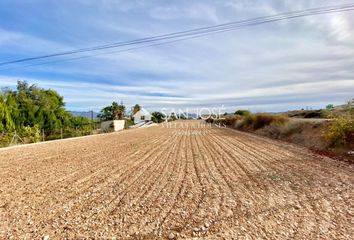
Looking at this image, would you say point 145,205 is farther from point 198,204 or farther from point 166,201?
point 198,204

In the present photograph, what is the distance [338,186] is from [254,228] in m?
3.12

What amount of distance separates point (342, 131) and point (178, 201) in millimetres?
9763

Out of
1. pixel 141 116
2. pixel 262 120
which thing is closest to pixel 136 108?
pixel 141 116

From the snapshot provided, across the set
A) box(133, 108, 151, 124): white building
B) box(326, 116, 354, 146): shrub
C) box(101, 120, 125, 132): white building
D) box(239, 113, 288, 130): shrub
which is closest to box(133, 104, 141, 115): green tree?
box(133, 108, 151, 124): white building

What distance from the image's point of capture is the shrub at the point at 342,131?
450 inches

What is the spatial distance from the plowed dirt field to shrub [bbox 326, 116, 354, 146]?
4.14m

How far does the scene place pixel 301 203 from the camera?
469cm

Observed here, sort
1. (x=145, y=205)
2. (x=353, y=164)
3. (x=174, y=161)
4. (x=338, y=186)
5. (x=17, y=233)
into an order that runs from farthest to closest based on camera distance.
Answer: (x=174, y=161) < (x=353, y=164) < (x=338, y=186) < (x=145, y=205) < (x=17, y=233)

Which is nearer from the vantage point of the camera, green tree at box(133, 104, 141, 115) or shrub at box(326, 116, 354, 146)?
shrub at box(326, 116, 354, 146)

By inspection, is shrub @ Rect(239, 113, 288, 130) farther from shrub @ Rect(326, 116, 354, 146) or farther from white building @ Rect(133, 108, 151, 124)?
white building @ Rect(133, 108, 151, 124)

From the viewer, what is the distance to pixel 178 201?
4.77 m

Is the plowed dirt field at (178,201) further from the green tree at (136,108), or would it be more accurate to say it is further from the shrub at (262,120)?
the green tree at (136,108)

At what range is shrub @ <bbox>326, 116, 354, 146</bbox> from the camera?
37.5 feet

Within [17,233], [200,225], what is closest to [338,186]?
[200,225]
